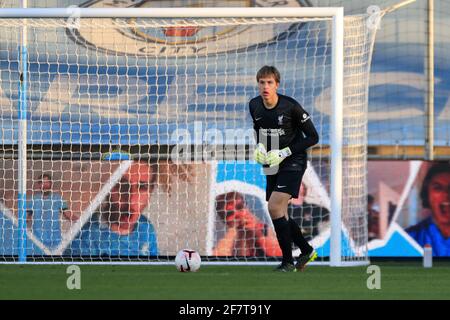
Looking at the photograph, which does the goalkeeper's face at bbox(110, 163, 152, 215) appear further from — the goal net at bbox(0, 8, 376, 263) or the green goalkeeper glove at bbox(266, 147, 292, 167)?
the green goalkeeper glove at bbox(266, 147, 292, 167)

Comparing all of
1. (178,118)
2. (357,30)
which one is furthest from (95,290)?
(178,118)

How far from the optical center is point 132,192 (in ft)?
38.6

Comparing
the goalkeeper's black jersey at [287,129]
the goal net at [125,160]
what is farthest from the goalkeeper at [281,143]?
the goal net at [125,160]

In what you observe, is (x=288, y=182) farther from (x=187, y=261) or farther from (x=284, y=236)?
(x=187, y=261)

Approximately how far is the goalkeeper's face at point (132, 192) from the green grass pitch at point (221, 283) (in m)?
1.89

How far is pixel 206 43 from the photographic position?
504 inches

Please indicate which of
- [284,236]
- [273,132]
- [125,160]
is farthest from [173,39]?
[284,236]

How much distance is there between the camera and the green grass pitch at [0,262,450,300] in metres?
6.81

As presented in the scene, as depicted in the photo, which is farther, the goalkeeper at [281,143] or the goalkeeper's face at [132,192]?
the goalkeeper's face at [132,192]

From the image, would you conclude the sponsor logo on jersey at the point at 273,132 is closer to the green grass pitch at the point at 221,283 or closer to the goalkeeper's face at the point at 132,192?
the green grass pitch at the point at 221,283

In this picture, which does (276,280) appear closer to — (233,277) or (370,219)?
(233,277)

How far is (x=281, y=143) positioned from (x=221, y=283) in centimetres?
159

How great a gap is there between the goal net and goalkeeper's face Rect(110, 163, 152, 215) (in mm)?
11

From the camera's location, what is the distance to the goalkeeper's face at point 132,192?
11.8m
